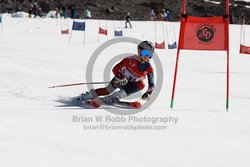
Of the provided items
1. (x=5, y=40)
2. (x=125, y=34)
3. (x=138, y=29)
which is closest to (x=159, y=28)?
(x=138, y=29)

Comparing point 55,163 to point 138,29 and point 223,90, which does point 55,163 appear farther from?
point 138,29

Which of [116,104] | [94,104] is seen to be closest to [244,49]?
[116,104]

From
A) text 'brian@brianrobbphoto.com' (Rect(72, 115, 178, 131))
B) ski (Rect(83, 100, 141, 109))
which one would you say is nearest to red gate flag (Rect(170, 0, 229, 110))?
ski (Rect(83, 100, 141, 109))

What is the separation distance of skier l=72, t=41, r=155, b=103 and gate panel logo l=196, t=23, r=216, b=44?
0.94 m

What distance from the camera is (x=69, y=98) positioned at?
8.33m

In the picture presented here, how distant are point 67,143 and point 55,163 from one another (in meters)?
0.71

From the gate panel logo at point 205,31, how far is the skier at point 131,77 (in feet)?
3.07

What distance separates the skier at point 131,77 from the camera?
24.6 ft

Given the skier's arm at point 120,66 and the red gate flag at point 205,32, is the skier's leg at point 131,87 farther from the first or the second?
the red gate flag at point 205,32

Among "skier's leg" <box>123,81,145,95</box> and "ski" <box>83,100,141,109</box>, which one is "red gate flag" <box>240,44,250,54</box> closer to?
"skier's leg" <box>123,81,145,95</box>

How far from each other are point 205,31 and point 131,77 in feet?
5.60

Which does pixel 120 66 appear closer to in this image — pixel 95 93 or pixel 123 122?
pixel 95 93

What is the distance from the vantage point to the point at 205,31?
7363mm

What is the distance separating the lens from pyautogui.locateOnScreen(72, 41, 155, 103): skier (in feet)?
24.6
